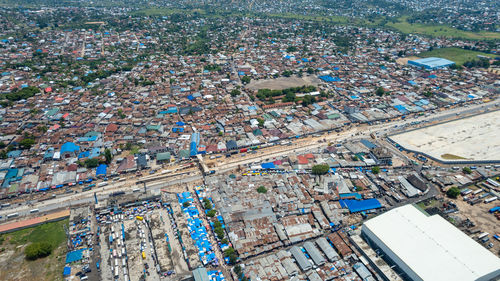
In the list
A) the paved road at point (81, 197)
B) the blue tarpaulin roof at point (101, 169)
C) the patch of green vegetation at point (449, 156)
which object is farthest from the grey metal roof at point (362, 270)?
the blue tarpaulin roof at point (101, 169)

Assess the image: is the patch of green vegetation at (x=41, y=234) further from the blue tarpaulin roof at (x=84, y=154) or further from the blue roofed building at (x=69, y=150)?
the blue roofed building at (x=69, y=150)

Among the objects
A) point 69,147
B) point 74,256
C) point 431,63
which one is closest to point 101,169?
point 69,147

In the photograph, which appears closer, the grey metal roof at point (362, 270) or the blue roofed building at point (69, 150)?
the grey metal roof at point (362, 270)

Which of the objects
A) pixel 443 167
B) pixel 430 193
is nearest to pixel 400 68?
pixel 443 167

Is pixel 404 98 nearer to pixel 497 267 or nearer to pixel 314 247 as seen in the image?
pixel 497 267

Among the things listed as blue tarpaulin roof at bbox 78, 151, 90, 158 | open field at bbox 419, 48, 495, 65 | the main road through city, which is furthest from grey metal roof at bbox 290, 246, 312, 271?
open field at bbox 419, 48, 495, 65

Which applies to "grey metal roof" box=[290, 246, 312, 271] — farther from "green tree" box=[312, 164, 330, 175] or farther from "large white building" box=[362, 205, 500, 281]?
"green tree" box=[312, 164, 330, 175]

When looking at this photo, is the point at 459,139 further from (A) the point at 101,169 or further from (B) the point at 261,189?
(A) the point at 101,169
